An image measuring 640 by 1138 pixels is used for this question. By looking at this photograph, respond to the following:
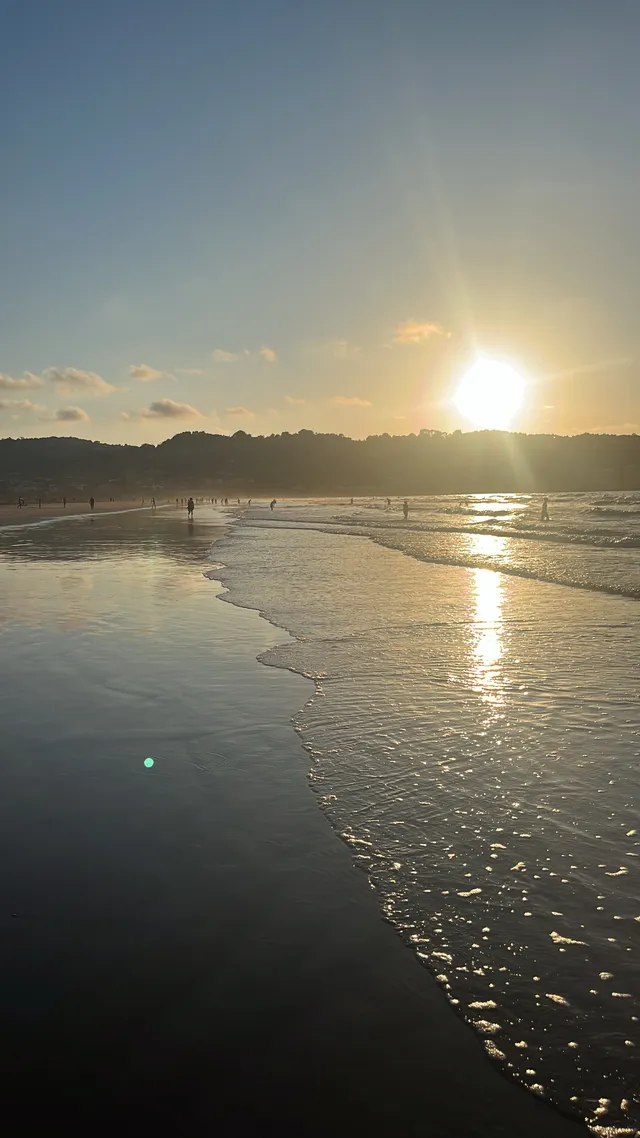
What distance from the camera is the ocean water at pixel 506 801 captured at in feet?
11.5

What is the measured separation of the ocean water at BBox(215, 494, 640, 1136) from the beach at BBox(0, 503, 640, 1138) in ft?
0.08

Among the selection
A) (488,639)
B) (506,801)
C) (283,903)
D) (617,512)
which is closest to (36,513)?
(617,512)

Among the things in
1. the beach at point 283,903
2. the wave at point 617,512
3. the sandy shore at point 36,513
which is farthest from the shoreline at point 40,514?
the beach at point 283,903

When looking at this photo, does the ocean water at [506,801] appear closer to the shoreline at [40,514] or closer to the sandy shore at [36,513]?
the shoreline at [40,514]

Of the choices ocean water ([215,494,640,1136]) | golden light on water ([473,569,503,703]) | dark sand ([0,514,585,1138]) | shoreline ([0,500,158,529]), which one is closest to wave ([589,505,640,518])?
golden light on water ([473,569,503,703])

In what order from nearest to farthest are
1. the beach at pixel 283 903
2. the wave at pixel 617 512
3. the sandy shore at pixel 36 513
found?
the beach at pixel 283 903 < the wave at pixel 617 512 < the sandy shore at pixel 36 513

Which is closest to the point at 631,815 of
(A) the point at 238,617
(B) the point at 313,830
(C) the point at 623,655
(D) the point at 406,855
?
(D) the point at 406,855

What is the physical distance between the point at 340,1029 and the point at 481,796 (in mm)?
2889

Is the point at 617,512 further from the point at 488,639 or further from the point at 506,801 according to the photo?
the point at 506,801

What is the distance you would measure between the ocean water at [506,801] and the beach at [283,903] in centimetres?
2

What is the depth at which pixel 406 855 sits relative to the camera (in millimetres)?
5102

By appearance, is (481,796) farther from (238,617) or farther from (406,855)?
(238,617)

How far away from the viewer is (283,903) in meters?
4.46

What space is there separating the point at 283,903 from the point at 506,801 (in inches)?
90.1
